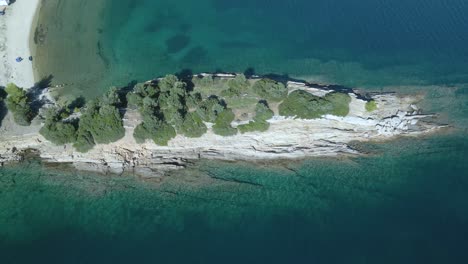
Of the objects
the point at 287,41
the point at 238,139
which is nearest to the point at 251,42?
the point at 287,41

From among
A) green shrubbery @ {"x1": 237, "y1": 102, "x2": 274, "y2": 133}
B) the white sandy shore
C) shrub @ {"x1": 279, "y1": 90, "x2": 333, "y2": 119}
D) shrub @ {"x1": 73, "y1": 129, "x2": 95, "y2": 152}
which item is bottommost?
shrub @ {"x1": 73, "y1": 129, "x2": 95, "y2": 152}

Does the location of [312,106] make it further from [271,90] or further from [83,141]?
[83,141]

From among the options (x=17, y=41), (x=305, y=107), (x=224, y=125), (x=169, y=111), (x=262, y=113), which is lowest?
(x=224, y=125)

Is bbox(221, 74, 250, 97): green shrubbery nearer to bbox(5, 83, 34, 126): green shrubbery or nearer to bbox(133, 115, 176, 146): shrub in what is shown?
bbox(133, 115, 176, 146): shrub

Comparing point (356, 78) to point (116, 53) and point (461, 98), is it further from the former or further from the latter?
point (116, 53)

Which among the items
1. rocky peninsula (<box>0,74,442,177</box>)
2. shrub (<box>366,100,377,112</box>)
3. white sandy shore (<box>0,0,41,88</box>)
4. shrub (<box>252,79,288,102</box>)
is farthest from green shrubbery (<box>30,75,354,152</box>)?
white sandy shore (<box>0,0,41,88</box>)

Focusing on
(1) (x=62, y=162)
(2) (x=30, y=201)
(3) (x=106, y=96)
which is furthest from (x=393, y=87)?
(2) (x=30, y=201)

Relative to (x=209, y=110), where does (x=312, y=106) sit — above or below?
above
